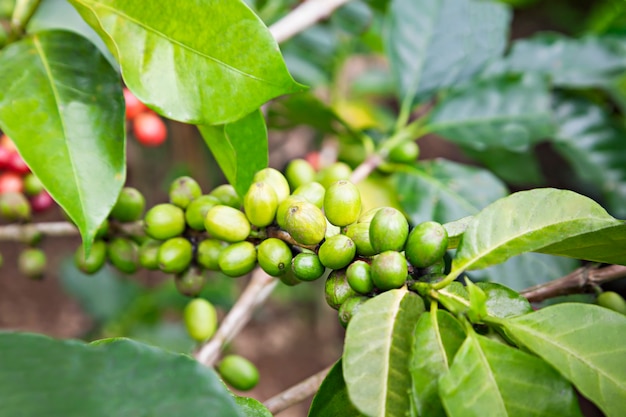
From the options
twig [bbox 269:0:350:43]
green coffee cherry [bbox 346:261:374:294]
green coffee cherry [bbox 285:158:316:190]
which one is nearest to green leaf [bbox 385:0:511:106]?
twig [bbox 269:0:350:43]

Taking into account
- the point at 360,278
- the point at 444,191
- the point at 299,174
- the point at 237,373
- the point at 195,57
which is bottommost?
the point at 237,373

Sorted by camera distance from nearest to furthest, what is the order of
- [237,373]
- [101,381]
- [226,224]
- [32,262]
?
[101,381], [226,224], [237,373], [32,262]

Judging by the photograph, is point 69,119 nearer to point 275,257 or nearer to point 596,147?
point 275,257

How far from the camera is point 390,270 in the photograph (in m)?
0.57

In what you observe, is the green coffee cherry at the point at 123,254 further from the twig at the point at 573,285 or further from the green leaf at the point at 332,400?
the twig at the point at 573,285

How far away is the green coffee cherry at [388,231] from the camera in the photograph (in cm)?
60

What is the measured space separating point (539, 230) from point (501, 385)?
17 cm

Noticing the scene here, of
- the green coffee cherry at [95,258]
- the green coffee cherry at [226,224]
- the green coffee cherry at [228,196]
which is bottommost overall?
the green coffee cherry at [95,258]

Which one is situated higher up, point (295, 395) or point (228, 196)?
point (228, 196)

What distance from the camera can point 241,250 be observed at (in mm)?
717

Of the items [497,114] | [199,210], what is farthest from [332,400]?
[497,114]

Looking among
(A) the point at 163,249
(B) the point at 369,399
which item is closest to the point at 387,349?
(B) the point at 369,399

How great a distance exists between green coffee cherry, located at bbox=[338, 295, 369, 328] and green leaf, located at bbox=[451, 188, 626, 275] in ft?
0.37

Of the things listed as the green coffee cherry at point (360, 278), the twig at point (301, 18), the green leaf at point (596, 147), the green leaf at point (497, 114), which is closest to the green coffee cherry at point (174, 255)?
the green coffee cherry at point (360, 278)
